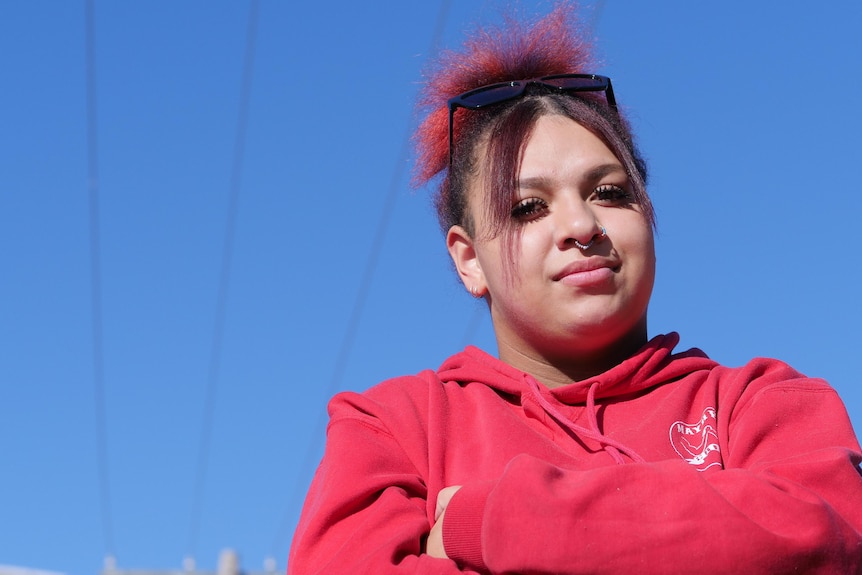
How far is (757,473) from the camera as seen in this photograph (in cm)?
167

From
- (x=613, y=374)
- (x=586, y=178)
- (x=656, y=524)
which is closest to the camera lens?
(x=656, y=524)

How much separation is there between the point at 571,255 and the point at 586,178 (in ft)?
0.62

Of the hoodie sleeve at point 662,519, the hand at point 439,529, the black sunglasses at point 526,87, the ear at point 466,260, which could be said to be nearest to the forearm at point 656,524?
the hoodie sleeve at point 662,519

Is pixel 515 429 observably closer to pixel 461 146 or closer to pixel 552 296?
pixel 552 296

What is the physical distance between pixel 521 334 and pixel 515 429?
1.09ft

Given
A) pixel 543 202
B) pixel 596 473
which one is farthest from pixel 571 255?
pixel 596 473

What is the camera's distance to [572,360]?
2.33 meters

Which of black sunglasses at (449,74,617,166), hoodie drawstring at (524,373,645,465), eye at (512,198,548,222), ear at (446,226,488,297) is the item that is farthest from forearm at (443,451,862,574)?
black sunglasses at (449,74,617,166)

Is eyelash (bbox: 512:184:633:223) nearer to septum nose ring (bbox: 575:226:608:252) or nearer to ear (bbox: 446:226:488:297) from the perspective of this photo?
septum nose ring (bbox: 575:226:608:252)

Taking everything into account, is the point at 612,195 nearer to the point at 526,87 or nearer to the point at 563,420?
the point at 526,87

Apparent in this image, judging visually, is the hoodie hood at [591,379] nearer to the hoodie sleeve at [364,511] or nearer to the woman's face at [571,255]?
the woman's face at [571,255]

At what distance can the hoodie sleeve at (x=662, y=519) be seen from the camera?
1.54m

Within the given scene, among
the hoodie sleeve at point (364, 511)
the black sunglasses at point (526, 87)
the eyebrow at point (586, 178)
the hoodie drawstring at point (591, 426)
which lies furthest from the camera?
the black sunglasses at point (526, 87)

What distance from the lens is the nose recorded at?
218 centimetres
